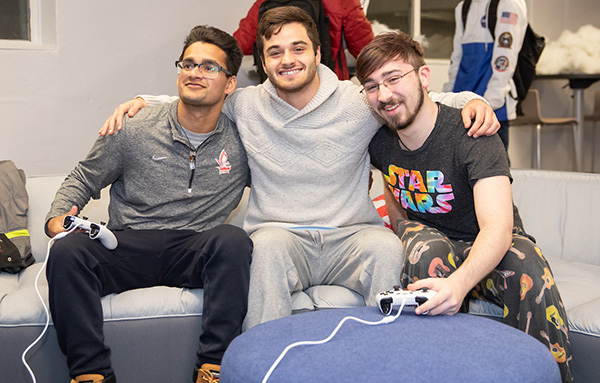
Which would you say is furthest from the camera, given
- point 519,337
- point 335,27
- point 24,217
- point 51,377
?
point 335,27

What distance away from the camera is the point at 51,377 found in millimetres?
1951

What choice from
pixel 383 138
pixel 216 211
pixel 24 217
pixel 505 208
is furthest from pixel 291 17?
pixel 24 217

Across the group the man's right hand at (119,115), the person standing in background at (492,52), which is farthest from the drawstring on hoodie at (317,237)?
the person standing in background at (492,52)

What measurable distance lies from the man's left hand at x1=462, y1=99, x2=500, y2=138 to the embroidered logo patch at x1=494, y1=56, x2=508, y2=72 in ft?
5.99

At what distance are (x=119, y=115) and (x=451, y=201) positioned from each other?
1.24 meters

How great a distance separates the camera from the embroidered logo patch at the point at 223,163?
7.61 ft

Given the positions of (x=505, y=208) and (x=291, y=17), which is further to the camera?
(x=291, y=17)

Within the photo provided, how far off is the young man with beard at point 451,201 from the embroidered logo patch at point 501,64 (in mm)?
1807

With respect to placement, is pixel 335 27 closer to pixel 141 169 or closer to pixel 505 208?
pixel 141 169

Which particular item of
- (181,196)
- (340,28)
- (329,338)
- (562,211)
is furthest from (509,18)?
(329,338)

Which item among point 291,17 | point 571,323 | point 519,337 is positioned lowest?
point 571,323

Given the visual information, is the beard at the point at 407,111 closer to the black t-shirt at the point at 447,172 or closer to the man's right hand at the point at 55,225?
the black t-shirt at the point at 447,172

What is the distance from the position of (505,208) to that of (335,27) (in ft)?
6.49

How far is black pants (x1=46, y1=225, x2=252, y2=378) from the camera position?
71.9 inches
